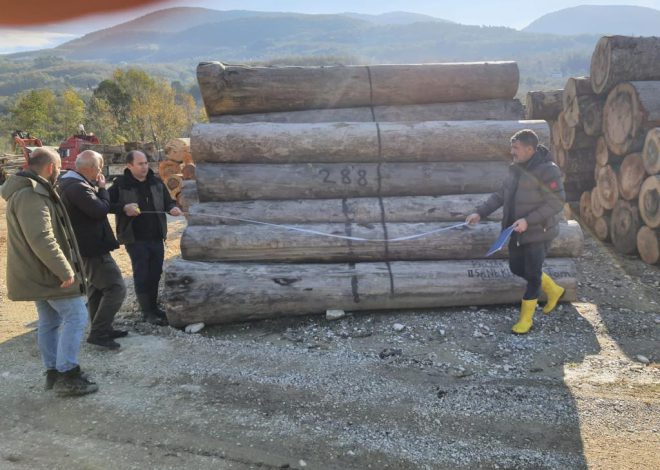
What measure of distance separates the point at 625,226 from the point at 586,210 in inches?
62.8

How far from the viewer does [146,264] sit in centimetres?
561

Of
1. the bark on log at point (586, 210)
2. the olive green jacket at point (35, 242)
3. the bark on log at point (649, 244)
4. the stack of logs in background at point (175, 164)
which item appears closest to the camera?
the olive green jacket at point (35, 242)

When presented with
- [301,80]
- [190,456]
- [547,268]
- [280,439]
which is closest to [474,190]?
[547,268]

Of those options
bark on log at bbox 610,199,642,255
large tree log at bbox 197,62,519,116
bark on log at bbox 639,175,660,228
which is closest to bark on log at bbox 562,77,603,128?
bark on log at bbox 610,199,642,255

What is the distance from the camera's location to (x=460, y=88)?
708 centimetres

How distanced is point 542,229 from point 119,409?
180 inches

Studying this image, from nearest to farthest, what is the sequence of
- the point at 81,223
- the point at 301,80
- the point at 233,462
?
the point at 233,462
the point at 81,223
the point at 301,80

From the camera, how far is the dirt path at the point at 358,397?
3.33 m

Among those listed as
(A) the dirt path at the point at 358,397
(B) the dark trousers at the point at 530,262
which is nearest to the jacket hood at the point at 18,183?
(A) the dirt path at the point at 358,397

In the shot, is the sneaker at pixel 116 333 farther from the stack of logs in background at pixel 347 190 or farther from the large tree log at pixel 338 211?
the large tree log at pixel 338 211

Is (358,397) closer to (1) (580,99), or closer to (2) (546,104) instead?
(1) (580,99)

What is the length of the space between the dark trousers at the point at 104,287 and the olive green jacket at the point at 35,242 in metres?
0.83

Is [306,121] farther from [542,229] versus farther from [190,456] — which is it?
[190,456]

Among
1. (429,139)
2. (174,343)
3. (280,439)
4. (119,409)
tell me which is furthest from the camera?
(429,139)
